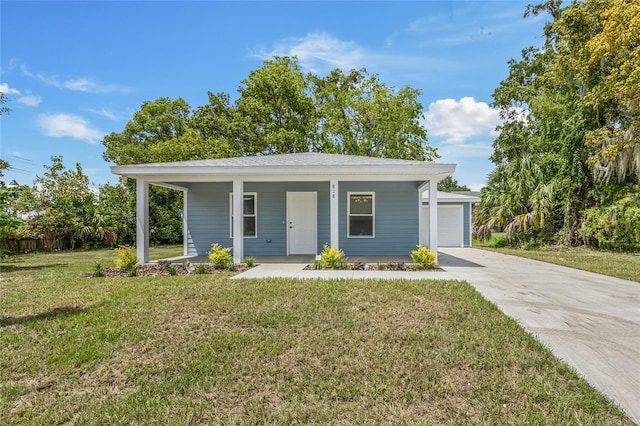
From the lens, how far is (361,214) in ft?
36.9

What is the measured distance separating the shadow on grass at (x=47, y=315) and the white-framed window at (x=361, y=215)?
25.1 feet

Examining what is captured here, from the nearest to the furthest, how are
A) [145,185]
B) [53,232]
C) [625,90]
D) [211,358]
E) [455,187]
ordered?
[211,358], [145,185], [625,90], [53,232], [455,187]

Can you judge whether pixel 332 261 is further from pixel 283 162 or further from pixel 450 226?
pixel 450 226

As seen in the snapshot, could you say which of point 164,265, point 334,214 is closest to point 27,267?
point 164,265

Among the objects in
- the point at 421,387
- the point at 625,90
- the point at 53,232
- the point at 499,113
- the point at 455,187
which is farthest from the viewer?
the point at 455,187

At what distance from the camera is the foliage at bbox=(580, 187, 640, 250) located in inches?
470

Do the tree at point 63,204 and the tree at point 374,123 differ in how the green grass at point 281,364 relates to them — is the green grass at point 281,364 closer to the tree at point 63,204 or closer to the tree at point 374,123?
the tree at point 63,204

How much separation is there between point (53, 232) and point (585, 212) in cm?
2104

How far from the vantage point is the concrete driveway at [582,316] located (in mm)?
2977

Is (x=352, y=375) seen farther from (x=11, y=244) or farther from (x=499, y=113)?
(x=499, y=113)

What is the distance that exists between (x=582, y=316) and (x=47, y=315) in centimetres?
698

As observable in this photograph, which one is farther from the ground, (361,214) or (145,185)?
(145,185)

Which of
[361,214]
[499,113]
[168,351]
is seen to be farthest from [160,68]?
[499,113]

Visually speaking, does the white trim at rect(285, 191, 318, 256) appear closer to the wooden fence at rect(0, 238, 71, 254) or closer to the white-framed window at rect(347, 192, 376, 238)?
the white-framed window at rect(347, 192, 376, 238)
